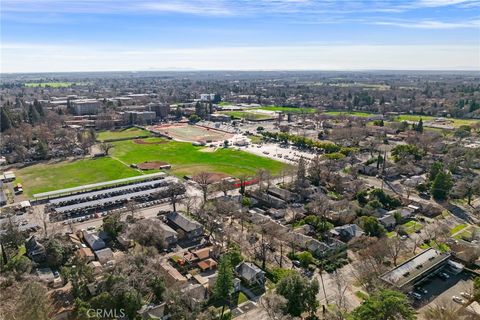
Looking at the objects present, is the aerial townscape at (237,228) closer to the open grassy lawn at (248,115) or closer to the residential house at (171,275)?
the residential house at (171,275)

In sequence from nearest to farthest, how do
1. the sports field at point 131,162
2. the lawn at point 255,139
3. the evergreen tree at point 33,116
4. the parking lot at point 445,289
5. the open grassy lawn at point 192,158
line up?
the parking lot at point 445,289
the sports field at point 131,162
the open grassy lawn at point 192,158
the lawn at point 255,139
the evergreen tree at point 33,116

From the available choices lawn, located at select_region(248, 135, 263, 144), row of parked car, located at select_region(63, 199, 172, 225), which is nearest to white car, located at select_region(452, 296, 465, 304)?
row of parked car, located at select_region(63, 199, 172, 225)

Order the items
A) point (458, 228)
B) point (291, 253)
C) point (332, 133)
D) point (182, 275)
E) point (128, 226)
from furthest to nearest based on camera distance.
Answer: point (332, 133), point (458, 228), point (128, 226), point (291, 253), point (182, 275)

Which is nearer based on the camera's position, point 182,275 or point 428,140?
point 182,275

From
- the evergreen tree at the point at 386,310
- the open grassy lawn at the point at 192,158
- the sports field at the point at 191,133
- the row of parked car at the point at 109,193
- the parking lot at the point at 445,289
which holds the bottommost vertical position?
the sports field at the point at 191,133

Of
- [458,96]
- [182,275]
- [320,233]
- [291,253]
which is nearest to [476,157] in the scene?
[320,233]

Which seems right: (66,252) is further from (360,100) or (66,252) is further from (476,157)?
(360,100)

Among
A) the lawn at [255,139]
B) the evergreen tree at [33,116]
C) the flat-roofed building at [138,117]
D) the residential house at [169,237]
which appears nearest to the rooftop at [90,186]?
the residential house at [169,237]

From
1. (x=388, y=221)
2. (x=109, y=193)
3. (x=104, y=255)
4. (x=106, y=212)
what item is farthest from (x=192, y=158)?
(x=388, y=221)
